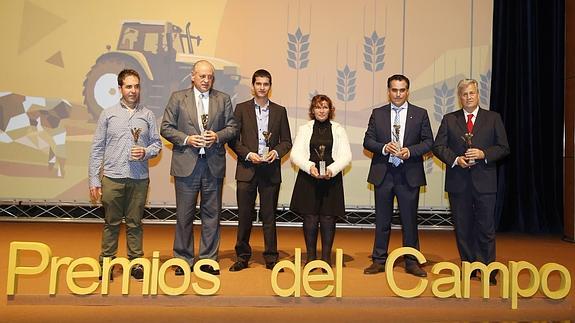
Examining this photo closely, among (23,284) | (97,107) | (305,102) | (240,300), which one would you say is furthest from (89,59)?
(240,300)

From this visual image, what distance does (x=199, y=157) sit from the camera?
11.9ft

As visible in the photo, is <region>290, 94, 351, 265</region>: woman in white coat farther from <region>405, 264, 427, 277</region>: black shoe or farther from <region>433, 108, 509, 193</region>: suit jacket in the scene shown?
<region>433, 108, 509, 193</region>: suit jacket

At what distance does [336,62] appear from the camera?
628 centimetres

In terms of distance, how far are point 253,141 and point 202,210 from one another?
622 mm

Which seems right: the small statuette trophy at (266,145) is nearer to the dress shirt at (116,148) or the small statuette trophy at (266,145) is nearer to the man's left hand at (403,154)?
the dress shirt at (116,148)

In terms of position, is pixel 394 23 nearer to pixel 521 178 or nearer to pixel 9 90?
pixel 521 178

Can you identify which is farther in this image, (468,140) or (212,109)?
(212,109)

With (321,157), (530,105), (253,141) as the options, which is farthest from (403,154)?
(530,105)

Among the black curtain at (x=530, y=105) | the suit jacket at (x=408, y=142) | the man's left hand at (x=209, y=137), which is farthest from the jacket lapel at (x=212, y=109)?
the black curtain at (x=530, y=105)

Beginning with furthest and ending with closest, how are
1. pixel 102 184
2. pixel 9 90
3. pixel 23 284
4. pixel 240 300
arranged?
pixel 9 90 → pixel 102 184 → pixel 23 284 → pixel 240 300

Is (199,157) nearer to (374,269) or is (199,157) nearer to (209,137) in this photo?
(209,137)

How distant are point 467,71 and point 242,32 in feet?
9.15

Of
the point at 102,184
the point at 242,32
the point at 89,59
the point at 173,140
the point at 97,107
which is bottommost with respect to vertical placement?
the point at 102,184

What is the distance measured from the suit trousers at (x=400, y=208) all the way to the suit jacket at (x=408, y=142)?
0.15 ft
